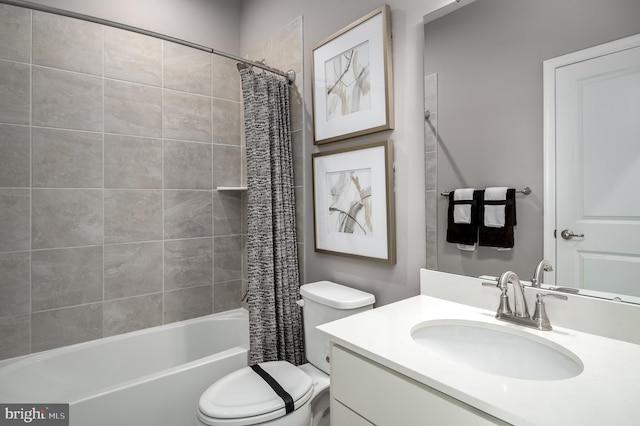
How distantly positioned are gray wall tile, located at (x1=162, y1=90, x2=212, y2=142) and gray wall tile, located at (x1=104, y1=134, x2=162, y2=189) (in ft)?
0.46

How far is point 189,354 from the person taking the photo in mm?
2232

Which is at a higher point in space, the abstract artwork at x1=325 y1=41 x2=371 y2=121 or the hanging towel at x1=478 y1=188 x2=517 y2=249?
the abstract artwork at x1=325 y1=41 x2=371 y2=121

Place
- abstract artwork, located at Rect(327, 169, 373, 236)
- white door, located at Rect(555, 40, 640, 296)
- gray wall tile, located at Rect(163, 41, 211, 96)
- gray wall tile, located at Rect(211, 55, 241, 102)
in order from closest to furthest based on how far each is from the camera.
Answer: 1. white door, located at Rect(555, 40, 640, 296)
2. abstract artwork, located at Rect(327, 169, 373, 236)
3. gray wall tile, located at Rect(163, 41, 211, 96)
4. gray wall tile, located at Rect(211, 55, 241, 102)

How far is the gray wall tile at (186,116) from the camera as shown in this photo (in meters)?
2.21

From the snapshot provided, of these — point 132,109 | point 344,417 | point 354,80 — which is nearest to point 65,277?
point 132,109

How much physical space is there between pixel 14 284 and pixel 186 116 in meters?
1.35

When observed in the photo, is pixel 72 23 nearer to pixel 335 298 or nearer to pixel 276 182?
pixel 276 182

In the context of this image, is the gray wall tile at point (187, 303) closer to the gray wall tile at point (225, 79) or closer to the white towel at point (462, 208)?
the gray wall tile at point (225, 79)

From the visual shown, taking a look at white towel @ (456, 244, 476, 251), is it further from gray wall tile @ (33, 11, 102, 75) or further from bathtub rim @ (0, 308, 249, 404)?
gray wall tile @ (33, 11, 102, 75)

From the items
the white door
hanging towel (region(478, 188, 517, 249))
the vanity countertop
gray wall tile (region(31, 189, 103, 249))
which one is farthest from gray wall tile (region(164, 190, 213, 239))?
the white door

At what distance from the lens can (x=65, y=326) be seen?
191 cm

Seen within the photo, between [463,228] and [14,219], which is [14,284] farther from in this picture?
[463,228]

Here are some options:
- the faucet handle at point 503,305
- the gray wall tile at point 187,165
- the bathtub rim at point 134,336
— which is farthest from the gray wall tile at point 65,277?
the faucet handle at point 503,305

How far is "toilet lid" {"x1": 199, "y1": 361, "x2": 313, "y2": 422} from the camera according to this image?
123 centimetres
